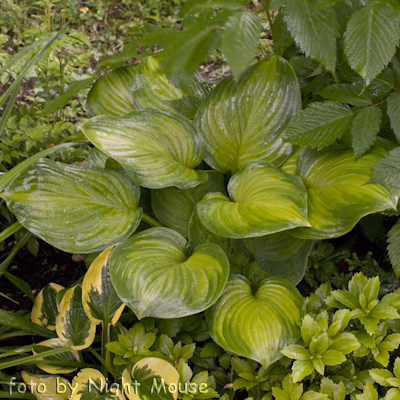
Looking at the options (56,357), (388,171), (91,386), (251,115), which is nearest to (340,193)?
(388,171)

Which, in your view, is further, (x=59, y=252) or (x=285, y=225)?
(x=59, y=252)

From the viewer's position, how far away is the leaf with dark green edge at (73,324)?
1.14 m

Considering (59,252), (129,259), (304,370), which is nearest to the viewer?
(304,370)

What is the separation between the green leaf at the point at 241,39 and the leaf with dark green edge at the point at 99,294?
27.4 inches

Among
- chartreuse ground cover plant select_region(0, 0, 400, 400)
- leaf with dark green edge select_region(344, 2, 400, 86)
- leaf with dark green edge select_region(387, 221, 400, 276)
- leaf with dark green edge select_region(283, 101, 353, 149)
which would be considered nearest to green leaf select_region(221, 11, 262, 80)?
chartreuse ground cover plant select_region(0, 0, 400, 400)

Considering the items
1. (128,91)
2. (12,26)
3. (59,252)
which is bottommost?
(59,252)

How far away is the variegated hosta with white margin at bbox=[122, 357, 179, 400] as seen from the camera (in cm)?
100

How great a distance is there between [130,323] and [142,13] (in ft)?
Answer: 7.70

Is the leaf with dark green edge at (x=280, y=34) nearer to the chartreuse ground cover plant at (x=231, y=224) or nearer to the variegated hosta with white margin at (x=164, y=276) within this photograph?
the chartreuse ground cover plant at (x=231, y=224)

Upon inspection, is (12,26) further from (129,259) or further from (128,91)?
(129,259)

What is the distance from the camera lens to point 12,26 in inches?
102

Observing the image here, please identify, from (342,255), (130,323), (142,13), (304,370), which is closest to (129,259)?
(130,323)

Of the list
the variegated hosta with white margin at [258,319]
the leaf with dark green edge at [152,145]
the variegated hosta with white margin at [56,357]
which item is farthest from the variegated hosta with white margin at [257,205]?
the variegated hosta with white margin at [56,357]

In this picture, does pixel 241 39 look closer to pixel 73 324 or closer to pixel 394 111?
pixel 394 111
